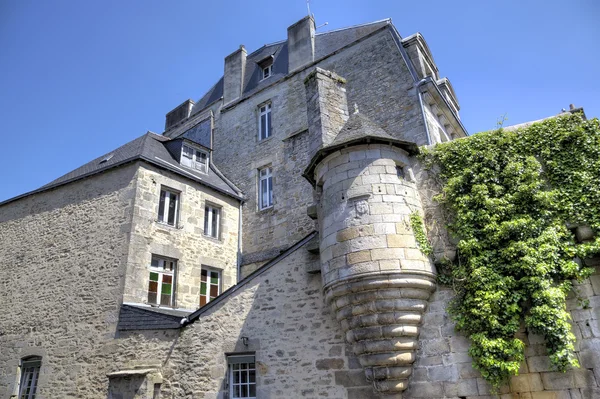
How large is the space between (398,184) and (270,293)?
3005mm

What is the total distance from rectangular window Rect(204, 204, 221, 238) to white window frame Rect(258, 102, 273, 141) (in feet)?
9.67

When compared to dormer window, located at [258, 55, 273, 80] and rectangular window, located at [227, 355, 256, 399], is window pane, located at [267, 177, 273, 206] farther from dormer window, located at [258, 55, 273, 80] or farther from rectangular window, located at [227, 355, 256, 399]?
rectangular window, located at [227, 355, 256, 399]

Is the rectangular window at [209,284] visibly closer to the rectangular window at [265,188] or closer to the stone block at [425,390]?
the rectangular window at [265,188]

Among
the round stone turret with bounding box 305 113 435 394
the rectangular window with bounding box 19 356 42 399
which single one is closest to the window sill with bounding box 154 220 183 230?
the rectangular window with bounding box 19 356 42 399

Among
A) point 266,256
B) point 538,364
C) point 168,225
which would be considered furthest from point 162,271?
point 538,364

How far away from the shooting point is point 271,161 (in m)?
12.5

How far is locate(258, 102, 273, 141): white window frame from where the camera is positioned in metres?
13.3

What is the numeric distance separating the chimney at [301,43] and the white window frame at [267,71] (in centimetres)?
107

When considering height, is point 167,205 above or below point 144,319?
above

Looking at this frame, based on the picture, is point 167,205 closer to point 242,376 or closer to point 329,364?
point 242,376

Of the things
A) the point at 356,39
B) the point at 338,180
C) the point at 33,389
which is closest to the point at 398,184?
the point at 338,180

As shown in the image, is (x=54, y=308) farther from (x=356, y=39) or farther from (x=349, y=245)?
(x=356, y=39)

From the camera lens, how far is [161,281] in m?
9.67

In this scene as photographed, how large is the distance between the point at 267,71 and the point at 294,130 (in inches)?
143
